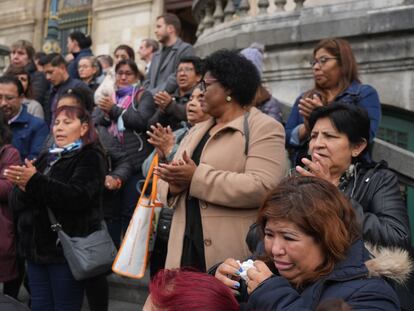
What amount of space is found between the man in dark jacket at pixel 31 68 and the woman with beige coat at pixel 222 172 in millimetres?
4007

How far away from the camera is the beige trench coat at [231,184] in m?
3.09

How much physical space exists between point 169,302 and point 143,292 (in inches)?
125

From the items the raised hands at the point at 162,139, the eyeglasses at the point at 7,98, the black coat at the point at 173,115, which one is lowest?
the raised hands at the point at 162,139

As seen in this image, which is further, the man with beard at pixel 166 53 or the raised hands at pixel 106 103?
the man with beard at pixel 166 53

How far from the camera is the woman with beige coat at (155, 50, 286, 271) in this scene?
3.11m

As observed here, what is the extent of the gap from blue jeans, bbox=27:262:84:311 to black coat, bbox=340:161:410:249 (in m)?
2.04

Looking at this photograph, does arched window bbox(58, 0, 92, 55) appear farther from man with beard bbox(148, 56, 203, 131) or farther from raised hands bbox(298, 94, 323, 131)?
raised hands bbox(298, 94, 323, 131)

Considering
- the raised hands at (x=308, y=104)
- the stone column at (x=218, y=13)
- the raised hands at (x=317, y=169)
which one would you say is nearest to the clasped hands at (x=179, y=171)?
the raised hands at (x=317, y=169)

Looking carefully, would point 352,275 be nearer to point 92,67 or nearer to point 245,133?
point 245,133

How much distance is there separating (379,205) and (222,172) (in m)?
0.86

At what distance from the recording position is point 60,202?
3.72m

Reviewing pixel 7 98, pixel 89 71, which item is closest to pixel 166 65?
pixel 89 71

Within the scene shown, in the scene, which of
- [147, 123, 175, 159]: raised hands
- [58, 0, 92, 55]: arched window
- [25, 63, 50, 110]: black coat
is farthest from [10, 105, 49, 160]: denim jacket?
[58, 0, 92, 55]: arched window

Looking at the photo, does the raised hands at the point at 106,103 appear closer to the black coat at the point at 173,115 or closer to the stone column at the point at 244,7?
the black coat at the point at 173,115
